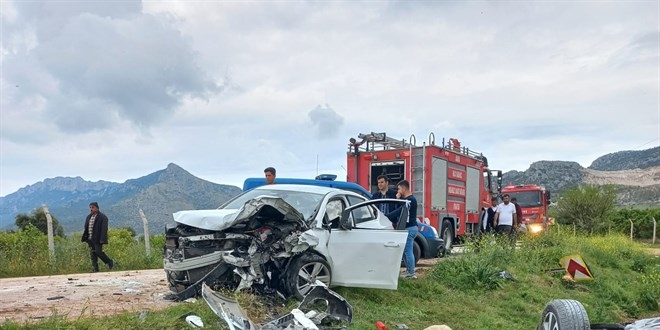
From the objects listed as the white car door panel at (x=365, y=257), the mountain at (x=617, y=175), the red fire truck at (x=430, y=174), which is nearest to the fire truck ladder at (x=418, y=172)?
the red fire truck at (x=430, y=174)

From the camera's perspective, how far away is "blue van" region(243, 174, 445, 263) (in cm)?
1051

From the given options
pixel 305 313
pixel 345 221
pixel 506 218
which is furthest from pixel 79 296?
pixel 506 218

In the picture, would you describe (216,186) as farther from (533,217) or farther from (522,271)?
(522,271)

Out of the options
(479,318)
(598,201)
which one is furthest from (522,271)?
(598,201)

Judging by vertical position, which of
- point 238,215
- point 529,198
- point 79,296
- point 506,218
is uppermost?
point 529,198

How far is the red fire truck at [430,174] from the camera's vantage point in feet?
46.4

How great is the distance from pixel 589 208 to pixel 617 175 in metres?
67.8

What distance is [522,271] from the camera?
10.6m

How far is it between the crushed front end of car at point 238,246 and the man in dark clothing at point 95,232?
18.8 ft

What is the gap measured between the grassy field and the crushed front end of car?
0.42 metres

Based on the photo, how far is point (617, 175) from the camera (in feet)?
270

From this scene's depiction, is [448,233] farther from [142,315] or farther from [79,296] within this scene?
[142,315]

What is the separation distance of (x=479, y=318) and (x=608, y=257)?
7.88 meters

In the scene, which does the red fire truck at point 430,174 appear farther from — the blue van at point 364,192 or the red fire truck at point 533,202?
the red fire truck at point 533,202
